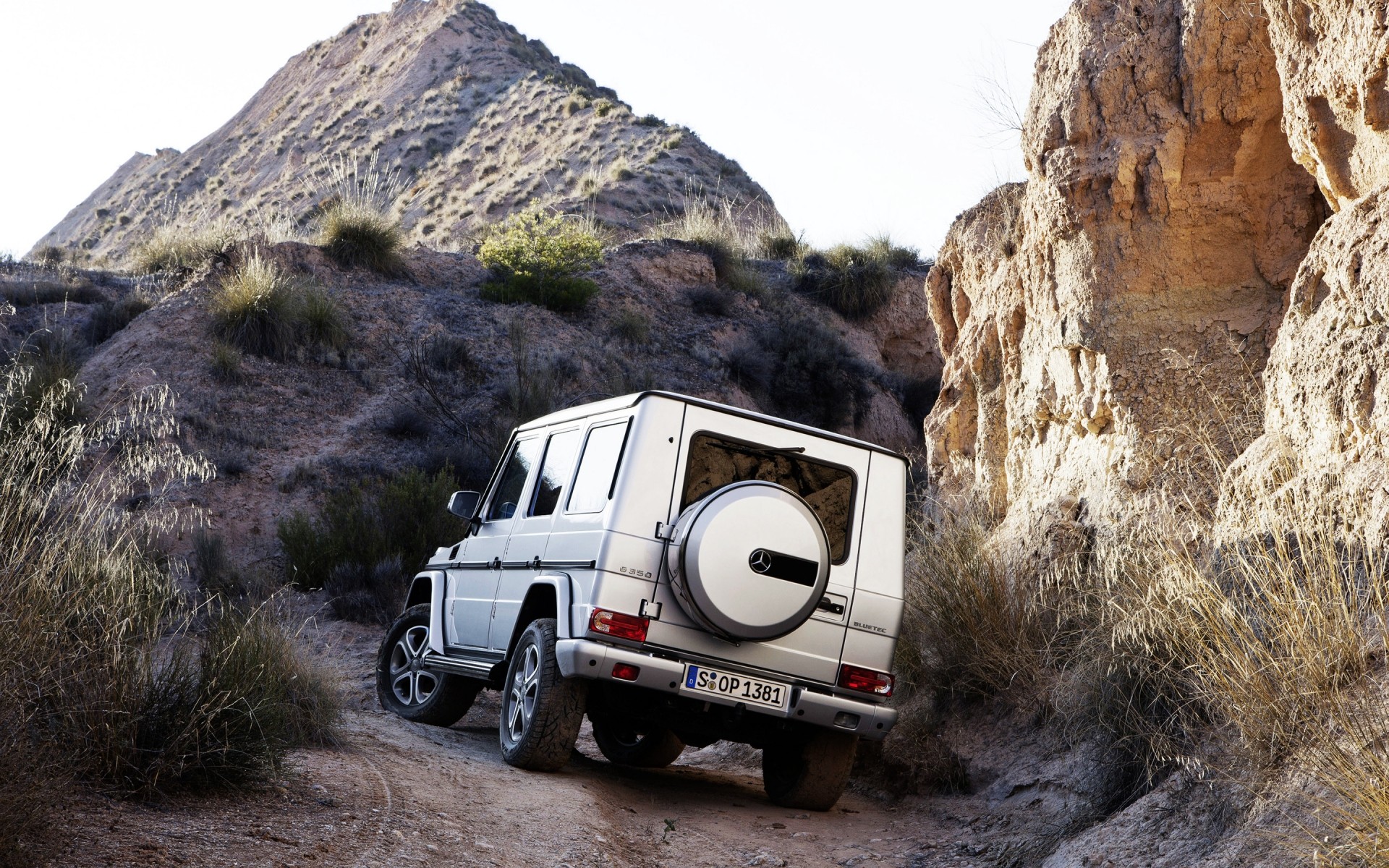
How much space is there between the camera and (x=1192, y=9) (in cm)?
775

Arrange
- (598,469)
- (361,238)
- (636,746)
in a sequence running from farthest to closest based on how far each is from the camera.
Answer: (361,238) → (636,746) → (598,469)

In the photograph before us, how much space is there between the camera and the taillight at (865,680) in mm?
6223

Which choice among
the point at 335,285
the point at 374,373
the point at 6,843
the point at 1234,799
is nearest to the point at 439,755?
the point at 6,843

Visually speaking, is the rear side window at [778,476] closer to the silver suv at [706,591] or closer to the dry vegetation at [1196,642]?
the silver suv at [706,591]

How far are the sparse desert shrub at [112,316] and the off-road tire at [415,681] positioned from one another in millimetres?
12889

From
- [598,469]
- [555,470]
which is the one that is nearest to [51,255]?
[555,470]

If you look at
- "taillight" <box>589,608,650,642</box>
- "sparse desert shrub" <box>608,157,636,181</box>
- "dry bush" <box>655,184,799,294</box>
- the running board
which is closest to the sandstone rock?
"taillight" <box>589,608,650,642</box>

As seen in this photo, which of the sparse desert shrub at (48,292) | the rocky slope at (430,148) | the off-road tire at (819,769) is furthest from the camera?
the rocky slope at (430,148)

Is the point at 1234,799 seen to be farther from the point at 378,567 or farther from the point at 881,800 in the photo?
the point at 378,567

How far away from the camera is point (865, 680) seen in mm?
6270

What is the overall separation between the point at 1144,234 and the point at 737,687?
4.52 metres

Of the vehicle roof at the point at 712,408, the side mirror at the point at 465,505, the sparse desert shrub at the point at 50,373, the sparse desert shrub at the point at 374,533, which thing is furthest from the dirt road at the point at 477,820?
the sparse desert shrub at the point at 50,373

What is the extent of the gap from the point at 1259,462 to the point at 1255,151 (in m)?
2.96

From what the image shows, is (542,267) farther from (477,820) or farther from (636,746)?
(477,820)
